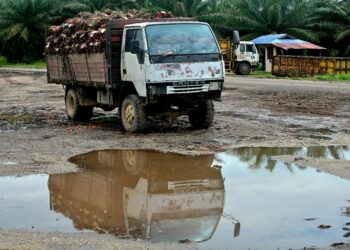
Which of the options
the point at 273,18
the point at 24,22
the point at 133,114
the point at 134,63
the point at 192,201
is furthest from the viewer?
the point at 24,22

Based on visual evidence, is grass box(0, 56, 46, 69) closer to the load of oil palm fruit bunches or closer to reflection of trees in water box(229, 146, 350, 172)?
the load of oil palm fruit bunches

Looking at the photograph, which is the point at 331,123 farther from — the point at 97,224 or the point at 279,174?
the point at 97,224

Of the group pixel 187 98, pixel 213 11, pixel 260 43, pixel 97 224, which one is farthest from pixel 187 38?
pixel 213 11

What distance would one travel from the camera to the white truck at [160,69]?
495 inches

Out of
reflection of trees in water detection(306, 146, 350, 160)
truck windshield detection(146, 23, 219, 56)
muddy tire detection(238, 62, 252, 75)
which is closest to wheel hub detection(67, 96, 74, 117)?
truck windshield detection(146, 23, 219, 56)

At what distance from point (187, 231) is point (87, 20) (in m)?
9.74

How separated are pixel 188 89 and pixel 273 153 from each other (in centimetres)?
270

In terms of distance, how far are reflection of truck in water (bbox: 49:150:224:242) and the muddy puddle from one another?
0.01 metres

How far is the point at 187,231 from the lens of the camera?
641 cm

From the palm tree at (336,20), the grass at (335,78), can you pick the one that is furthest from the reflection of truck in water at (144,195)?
the palm tree at (336,20)

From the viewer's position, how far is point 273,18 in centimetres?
4600

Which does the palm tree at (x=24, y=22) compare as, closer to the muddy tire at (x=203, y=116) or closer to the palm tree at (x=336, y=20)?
the palm tree at (x=336, y=20)

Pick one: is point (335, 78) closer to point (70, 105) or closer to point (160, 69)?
point (70, 105)

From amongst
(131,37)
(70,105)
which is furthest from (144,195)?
(70,105)
